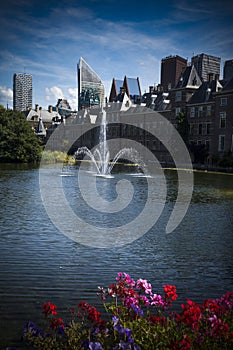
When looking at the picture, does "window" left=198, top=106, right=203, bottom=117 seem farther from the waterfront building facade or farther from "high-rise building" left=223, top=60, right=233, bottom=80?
the waterfront building facade

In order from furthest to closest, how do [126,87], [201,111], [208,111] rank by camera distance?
[126,87], [201,111], [208,111]

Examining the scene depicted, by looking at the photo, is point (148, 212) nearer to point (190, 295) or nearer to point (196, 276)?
point (196, 276)

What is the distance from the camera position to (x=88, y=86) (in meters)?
180

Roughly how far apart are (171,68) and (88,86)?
79540 millimetres

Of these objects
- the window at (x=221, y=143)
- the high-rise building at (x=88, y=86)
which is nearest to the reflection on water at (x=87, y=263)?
the window at (x=221, y=143)

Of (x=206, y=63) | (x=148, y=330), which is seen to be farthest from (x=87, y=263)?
(x=206, y=63)

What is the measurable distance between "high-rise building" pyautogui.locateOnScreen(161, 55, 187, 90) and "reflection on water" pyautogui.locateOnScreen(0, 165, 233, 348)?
97181 mm

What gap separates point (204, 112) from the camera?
5572 centimetres

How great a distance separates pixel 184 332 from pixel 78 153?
80.5 metres

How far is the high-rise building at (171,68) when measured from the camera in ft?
347

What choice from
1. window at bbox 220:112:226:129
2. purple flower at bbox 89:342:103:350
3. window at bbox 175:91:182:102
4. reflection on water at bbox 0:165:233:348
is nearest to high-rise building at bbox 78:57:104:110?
window at bbox 175:91:182:102

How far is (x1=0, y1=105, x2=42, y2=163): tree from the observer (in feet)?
181

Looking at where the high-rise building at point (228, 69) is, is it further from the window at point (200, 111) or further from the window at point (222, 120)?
the window at point (222, 120)

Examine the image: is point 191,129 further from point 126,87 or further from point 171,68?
point 171,68
